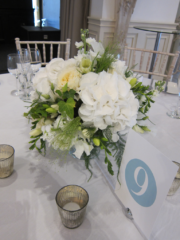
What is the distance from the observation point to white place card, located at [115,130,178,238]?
39 cm

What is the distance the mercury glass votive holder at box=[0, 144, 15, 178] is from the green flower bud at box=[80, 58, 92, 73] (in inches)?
12.9

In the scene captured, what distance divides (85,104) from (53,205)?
291mm

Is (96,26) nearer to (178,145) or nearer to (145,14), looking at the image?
(145,14)

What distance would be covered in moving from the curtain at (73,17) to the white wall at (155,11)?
715 mm

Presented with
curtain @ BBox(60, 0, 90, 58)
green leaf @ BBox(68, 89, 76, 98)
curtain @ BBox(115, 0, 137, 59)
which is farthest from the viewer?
curtain @ BBox(60, 0, 90, 58)

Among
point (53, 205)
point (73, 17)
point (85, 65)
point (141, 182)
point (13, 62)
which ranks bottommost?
point (53, 205)

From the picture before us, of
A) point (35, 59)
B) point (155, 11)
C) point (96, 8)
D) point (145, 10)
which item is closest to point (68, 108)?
point (35, 59)

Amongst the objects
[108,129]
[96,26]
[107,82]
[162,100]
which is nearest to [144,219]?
[108,129]

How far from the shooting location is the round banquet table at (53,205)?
469 millimetres

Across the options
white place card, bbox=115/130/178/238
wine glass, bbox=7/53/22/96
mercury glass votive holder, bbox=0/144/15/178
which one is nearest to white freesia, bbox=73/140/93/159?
white place card, bbox=115/130/178/238

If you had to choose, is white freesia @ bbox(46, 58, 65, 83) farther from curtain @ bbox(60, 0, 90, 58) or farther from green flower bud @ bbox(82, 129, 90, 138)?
curtain @ bbox(60, 0, 90, 58)

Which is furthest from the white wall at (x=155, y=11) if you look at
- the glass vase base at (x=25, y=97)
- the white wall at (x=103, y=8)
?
the glass vase base at (x=25, y=97)

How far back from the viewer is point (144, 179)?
44cm

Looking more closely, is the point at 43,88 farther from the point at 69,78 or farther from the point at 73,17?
the point at 73,17
